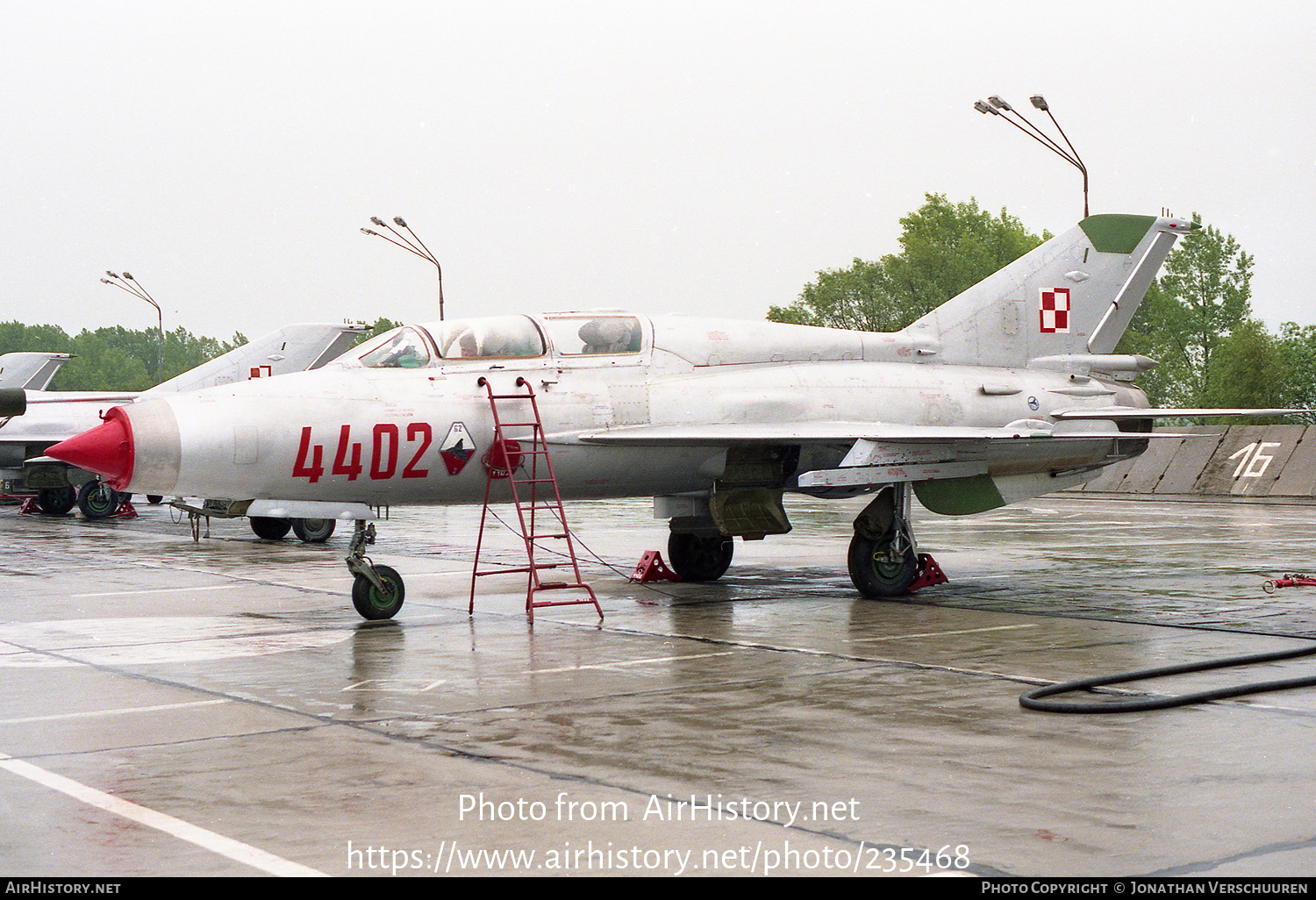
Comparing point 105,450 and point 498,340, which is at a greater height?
point 498,340

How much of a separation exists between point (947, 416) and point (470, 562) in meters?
6.86

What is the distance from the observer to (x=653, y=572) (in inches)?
600

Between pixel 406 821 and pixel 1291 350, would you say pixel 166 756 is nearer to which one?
pixel 406 821

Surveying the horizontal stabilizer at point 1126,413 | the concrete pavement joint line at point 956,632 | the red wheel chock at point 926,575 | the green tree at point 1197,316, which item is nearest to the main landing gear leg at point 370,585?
the concrete pavement joint line at point 956,632

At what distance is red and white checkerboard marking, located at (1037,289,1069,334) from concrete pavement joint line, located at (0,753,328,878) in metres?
11.8

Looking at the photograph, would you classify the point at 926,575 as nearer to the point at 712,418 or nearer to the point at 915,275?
the point at 712,418

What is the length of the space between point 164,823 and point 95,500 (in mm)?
25561

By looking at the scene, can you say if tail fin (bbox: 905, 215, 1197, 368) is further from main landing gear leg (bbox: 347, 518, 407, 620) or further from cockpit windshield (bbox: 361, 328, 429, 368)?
main landing gear leg (bbox: 347, 518, 407, 620)

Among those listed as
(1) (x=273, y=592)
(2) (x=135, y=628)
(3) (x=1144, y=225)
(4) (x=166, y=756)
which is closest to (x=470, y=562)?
(1) (x=273, y=592)

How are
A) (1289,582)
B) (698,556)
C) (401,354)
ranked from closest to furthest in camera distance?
(401,354)
(1289,582)
(698,556)

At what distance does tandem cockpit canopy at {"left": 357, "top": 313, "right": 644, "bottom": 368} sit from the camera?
12.4 m

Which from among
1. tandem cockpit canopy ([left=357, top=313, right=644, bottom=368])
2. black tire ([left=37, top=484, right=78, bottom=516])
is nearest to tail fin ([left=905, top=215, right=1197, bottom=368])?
tandem cockpit canopy ([left=357, top=313, right=644, bottom=368])

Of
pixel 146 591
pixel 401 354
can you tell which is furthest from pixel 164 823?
pixel 146 591
